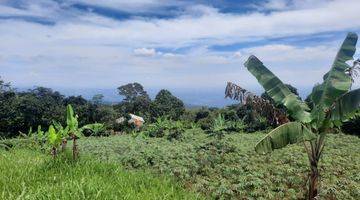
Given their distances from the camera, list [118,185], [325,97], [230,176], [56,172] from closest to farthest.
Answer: [118,185]
[56,172]
[325,97]
[230,176]

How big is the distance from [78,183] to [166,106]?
3987cm

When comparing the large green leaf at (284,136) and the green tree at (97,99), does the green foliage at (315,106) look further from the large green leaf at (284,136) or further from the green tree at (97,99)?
the green tree at (97,99)

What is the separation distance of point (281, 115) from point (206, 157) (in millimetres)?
4770

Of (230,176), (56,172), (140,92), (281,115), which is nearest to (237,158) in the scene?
(230,176)

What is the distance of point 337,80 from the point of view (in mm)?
10562

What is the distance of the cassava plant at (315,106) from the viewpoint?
10.0 m

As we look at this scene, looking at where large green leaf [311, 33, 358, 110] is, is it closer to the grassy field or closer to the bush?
the grassy field

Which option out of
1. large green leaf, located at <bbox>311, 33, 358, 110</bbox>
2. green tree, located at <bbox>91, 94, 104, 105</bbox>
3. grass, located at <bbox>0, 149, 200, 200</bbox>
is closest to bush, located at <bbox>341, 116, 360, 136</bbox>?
large green leaf, located at <bbox>311, 33, 358, 110</bbox>

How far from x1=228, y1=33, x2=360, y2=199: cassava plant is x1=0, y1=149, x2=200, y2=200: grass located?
8.71 feet

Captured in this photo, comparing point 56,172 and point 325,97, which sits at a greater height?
point 325,97

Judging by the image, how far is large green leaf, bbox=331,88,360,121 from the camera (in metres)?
10.1

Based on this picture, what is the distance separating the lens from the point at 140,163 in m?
14.6

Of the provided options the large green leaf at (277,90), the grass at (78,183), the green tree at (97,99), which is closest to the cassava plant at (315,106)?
Answer: the large green leaf at (277,90)

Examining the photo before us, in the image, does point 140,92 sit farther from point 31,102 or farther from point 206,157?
point 206,157
